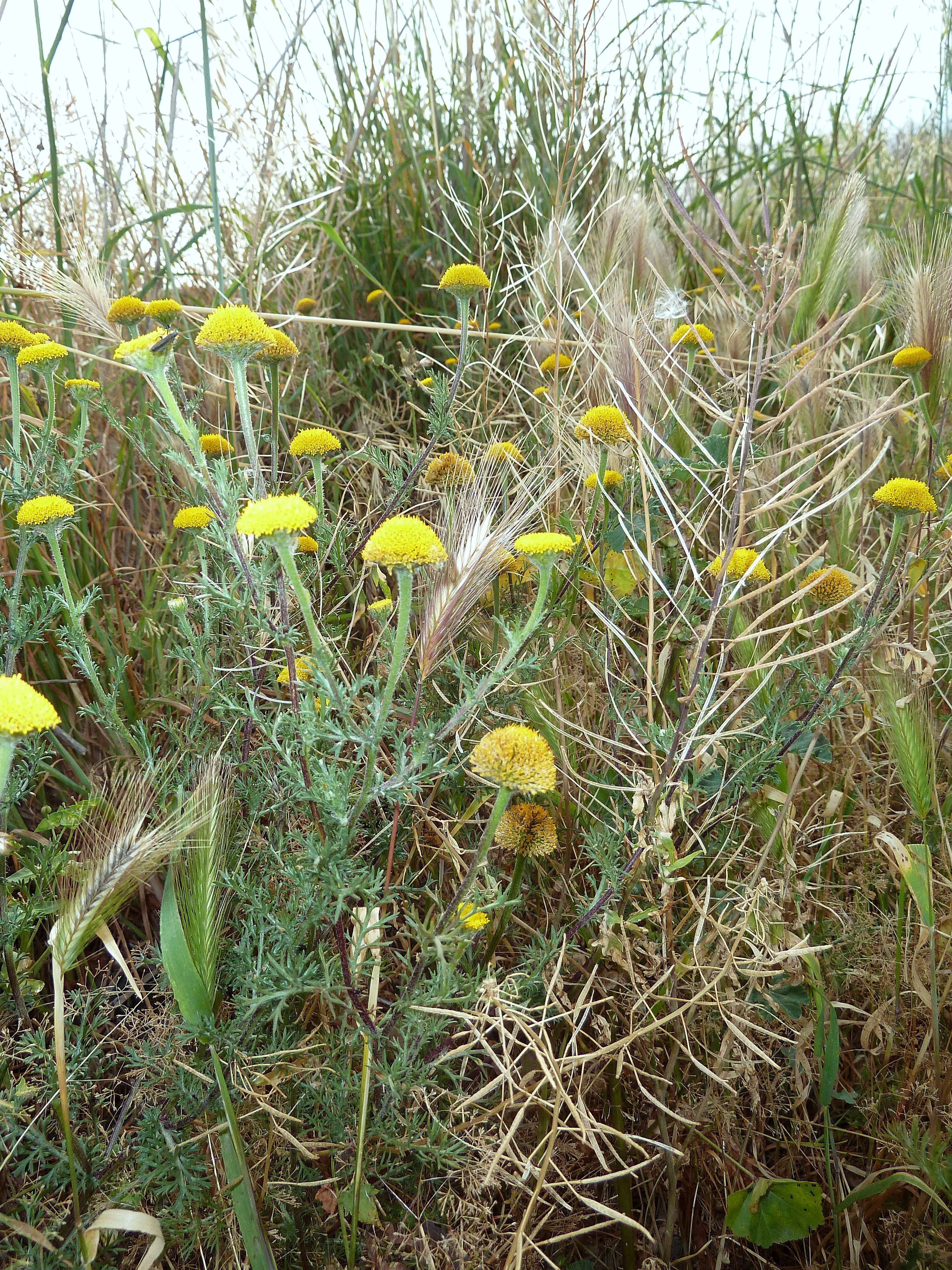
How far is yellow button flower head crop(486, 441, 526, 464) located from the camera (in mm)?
1234

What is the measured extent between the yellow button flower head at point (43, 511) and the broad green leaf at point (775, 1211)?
4.18ft

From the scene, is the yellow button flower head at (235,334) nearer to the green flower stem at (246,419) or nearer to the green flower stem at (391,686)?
the green flower stem at (246,419)

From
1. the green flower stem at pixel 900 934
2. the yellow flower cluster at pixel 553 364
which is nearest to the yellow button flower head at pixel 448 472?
the yellow flower cluster at pixel 553 364

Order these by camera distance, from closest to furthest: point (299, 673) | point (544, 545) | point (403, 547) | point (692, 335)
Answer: point (403, 547) → point (544, 545) → point (299, 673) → point (692, 335)

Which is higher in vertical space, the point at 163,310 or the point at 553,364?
the point at 163,310

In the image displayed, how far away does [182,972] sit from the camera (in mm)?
947

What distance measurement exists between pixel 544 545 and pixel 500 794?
0.95 ft

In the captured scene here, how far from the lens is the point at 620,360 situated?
138cm

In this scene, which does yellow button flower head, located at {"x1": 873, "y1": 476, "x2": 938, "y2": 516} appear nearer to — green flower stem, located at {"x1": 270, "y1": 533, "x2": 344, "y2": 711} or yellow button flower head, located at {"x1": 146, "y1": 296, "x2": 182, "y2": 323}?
green flower stem, located at {"x1": 270, "y1": 533, "x2": 344, "y2": 711}

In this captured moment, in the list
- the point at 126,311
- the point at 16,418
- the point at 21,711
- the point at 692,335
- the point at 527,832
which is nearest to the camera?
the point at 21,711

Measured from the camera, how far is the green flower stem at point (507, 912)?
114 centimetres

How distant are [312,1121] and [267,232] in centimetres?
185

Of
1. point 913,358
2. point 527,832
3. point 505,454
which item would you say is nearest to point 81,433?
point 505,454

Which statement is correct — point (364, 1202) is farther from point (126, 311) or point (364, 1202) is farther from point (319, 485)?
point (126, 311)
